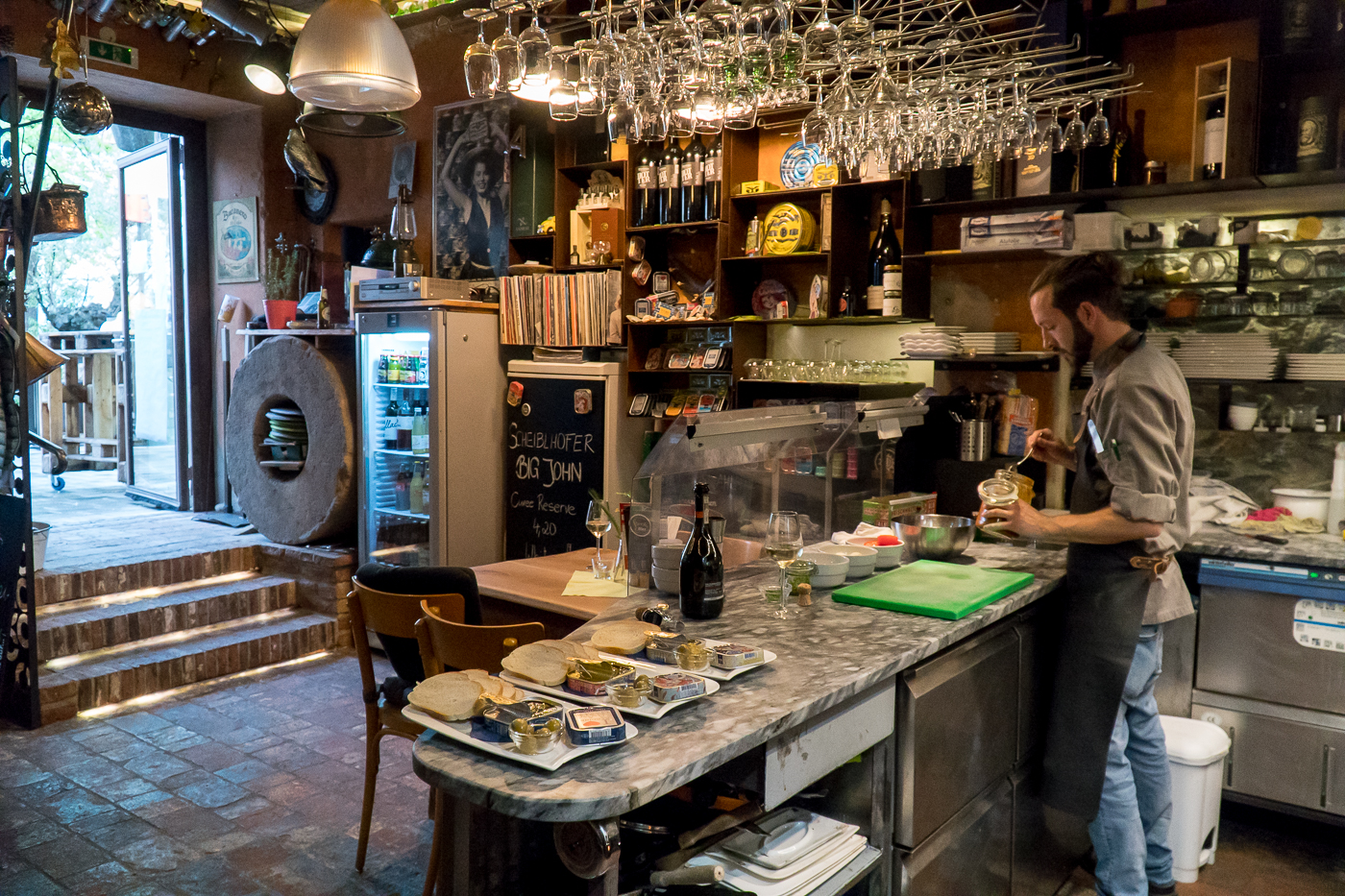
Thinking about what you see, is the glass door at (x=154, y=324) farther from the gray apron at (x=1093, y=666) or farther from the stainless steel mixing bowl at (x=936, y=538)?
the gray apron at (x=1093, y=666)

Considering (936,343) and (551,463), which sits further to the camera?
(551,463)

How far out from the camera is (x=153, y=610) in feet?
16.9

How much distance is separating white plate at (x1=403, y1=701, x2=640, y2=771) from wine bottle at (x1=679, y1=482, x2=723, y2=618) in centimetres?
75

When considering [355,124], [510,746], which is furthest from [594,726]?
[355,124]

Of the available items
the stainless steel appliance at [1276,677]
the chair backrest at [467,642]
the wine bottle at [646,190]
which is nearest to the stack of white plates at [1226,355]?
the stainless steel appliance at [1276,677]

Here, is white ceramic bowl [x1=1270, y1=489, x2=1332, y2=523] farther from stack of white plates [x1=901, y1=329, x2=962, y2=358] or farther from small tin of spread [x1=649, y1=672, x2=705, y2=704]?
small tin of spread [x1=649, y1=672, x2=705, y2=704]

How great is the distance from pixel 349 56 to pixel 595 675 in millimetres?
2276

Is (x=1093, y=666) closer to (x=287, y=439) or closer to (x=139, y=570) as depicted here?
(x=139, y=570)

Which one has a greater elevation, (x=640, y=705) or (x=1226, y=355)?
(x=1226, y=355)

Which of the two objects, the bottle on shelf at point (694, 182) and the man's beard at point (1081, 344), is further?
the bottle on shelf at point (694, 182)

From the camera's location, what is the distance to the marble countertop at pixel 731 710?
141cm

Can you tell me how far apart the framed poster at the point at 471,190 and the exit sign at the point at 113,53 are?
73.8 inches

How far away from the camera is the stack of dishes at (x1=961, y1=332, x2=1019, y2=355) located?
13.7 ft

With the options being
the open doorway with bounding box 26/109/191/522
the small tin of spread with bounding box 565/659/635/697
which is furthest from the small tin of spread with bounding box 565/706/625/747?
the open doorway with bounding box 26/109/191/522
